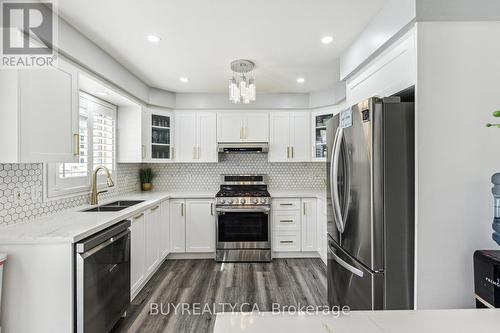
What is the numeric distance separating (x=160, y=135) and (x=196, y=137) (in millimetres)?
539

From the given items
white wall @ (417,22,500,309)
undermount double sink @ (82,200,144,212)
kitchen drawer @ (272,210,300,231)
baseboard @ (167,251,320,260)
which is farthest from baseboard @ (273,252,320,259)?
white wall @ (417,22,500,309)

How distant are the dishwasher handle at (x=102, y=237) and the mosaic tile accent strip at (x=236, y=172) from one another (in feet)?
6.63

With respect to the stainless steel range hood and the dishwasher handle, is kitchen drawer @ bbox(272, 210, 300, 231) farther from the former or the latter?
the dishwasher handle

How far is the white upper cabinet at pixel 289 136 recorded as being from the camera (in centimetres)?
402

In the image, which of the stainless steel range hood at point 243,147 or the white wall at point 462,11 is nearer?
the white wall at point 462,11

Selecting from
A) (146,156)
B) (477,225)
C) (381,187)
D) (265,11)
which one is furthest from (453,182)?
(146,156)

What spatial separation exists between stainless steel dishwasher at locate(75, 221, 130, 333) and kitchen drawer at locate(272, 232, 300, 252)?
82.0 inches

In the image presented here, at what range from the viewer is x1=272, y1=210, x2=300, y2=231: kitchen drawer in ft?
12.2

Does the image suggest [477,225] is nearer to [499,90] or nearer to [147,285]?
[499,90]

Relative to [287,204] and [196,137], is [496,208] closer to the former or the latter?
[287,204]

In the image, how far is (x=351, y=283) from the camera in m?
1.77

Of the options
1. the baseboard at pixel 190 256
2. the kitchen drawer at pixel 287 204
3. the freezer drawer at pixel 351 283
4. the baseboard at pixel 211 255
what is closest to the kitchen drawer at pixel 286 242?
the baseboard at pixel 211 255

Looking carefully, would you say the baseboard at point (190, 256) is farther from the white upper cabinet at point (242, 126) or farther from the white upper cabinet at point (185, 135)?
the white upper cabinet at point (242, 126)

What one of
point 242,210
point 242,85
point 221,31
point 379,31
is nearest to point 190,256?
point 242,210
